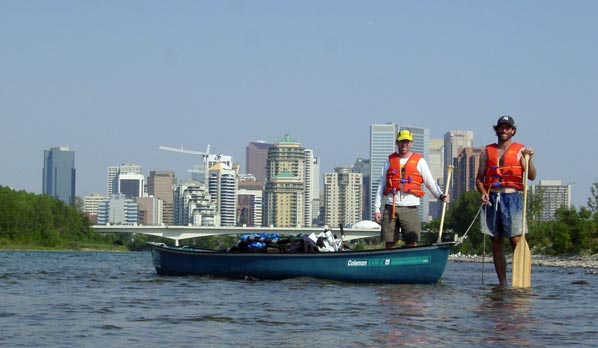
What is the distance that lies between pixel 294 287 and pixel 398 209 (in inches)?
82.8

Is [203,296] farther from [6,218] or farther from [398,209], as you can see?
[6,218]

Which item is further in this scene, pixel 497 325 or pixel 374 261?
pixel 374 261

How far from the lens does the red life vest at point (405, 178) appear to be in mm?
17516

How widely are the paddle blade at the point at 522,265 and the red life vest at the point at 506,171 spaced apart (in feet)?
2.75

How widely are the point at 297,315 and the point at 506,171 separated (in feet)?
15.6

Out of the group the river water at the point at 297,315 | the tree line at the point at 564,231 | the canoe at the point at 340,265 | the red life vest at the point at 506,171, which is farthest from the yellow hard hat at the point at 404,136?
the tree line at the point at 564,231

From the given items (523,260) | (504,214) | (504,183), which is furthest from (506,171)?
(523,260)

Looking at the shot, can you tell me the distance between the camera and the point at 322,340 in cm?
994

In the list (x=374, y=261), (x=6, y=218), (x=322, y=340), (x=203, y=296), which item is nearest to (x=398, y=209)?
(x=374, y=261)

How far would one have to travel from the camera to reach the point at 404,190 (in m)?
17.5

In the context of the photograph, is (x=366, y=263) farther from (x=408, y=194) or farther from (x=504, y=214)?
(x=504, y=214)

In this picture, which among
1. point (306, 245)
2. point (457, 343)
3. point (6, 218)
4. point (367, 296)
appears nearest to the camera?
point (457, 343)

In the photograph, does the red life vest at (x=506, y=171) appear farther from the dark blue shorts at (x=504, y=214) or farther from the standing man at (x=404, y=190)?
the standing man at (x=404, y=190)

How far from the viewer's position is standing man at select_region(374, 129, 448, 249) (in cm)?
1753
